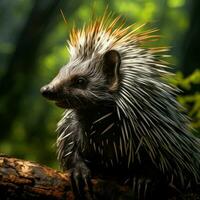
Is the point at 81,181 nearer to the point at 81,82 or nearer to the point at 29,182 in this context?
the point at 29,182

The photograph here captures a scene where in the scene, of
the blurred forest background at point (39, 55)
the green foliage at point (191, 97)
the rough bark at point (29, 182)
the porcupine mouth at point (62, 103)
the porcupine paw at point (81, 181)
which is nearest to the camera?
the rough bark at point (29, 182)

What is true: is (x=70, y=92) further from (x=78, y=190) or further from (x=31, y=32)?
(x=31, y=32)

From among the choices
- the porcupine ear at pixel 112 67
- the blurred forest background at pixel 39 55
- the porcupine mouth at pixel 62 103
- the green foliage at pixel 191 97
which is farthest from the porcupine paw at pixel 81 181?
the blurred forest background at pixel 39 55

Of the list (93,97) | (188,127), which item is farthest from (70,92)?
(188,127)

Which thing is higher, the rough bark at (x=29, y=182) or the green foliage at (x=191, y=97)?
the green foliage at (x=191, y=97)

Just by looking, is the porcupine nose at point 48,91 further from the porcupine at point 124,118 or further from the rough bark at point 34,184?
the rough bark at point 34,184

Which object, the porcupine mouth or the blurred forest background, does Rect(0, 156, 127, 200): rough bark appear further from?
the blurred forest background

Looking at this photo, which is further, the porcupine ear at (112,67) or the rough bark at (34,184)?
the porcupine ear at (112,67)
